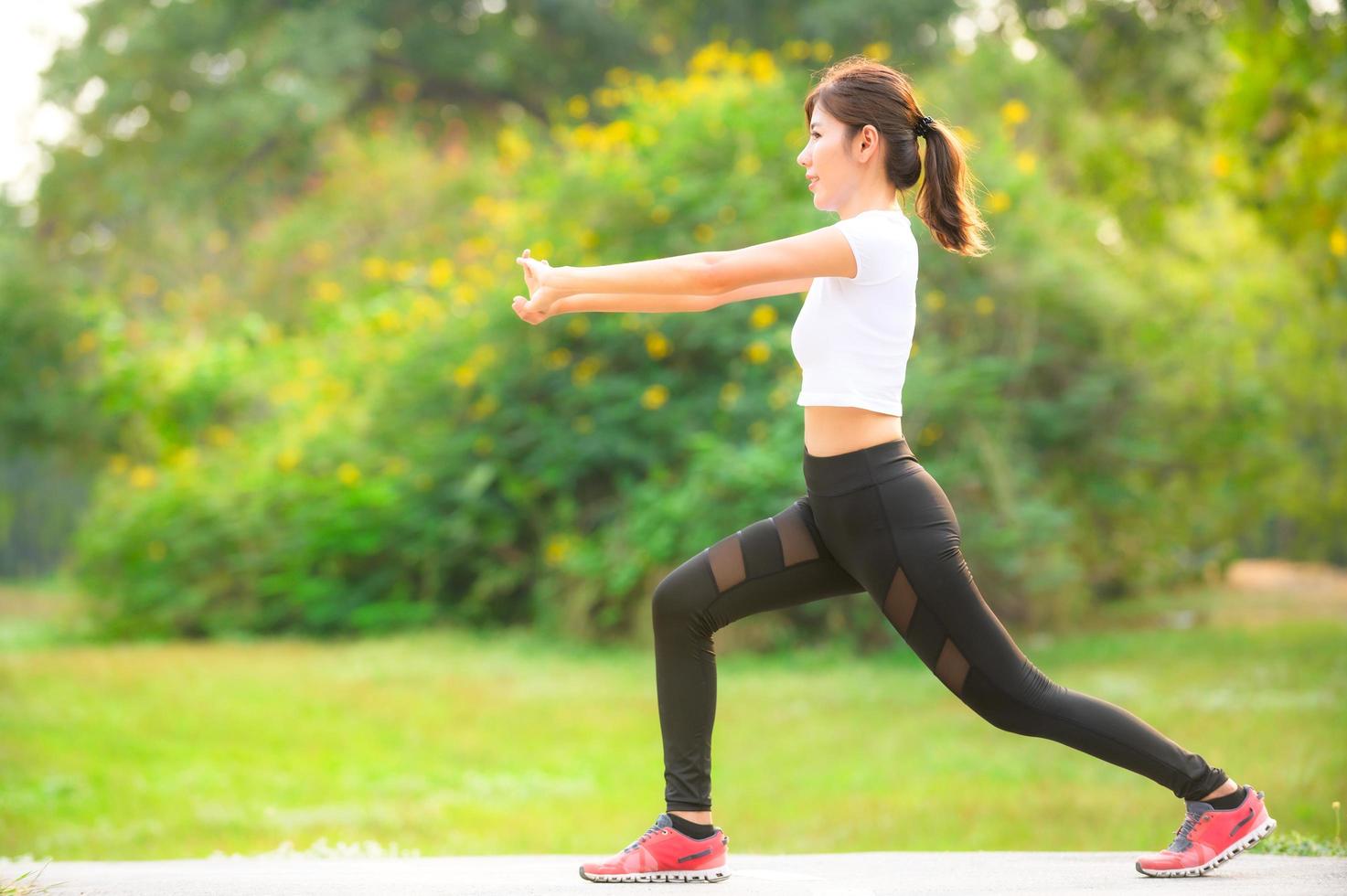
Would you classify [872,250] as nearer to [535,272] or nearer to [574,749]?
[535,272]

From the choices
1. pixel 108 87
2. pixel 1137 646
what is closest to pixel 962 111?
pixel 1137 646

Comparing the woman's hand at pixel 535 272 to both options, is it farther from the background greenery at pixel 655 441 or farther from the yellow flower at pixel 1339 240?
the yellow flower at pixel 1339 240

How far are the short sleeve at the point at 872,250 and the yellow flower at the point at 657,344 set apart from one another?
24.3 feet

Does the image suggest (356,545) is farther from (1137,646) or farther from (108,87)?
(108,87)

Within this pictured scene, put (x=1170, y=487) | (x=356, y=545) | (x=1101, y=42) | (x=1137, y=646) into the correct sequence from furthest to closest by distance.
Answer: (x=1101, y=42) → (x=1170, y=487) → (x=356, y=545) → (x=1137, y=646)

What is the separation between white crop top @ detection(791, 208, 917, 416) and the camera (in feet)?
10.6

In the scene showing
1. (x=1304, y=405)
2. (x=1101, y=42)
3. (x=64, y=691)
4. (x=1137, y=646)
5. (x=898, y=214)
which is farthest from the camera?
(x=1304, y=405)

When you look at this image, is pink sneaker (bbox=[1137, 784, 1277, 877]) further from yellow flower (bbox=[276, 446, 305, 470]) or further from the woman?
yellow flower (bbox=[276, 446, 305, 470])

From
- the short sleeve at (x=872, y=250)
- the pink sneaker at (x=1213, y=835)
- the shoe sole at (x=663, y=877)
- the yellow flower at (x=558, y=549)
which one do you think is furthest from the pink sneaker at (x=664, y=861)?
the yellow flower at (x=558, y=549)

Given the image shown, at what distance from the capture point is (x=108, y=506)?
13.1m

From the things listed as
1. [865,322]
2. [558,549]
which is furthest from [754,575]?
[558,549]

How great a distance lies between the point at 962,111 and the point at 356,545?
5.98m

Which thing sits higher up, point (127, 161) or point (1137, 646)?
point (127, 161)

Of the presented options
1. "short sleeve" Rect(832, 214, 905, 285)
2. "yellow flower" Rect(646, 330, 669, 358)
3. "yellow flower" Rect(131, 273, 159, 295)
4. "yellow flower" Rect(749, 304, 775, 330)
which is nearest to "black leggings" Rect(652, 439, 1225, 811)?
"short sleeve" Rect(832, 214, 905, 285)
